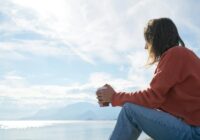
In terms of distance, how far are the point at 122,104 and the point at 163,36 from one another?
97 centimetres

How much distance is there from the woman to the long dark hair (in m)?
0.18

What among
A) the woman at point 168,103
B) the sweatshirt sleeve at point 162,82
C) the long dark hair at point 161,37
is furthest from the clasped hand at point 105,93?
the long dark hair at point 161,37

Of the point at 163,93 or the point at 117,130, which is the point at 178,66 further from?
the point at 117,130

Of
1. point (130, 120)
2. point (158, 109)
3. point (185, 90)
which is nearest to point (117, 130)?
point (130, 120)

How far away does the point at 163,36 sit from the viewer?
16.7 feet

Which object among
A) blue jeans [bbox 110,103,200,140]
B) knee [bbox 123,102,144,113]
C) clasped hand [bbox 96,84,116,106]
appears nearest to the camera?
blue jeans [bbox 110,103,200,140]

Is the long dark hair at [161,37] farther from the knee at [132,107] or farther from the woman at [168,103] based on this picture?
the knee at [132,107]

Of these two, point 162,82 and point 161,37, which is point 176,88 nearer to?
point 162,82

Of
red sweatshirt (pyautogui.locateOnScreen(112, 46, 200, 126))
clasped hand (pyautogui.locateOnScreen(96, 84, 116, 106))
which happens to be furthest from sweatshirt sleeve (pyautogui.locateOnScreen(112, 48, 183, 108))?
clasped hand (pyautogui.locateOnScreen(96, 84, 116, 106))

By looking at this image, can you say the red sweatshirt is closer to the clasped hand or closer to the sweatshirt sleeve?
the sweatshirt sleeve

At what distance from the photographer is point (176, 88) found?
484 centimetres

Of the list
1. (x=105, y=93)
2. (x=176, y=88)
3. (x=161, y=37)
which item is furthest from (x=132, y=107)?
(x=161, y=37)

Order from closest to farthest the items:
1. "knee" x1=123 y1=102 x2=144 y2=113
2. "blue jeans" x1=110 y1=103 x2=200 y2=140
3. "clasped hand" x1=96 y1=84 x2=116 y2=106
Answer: "blue jeans" x1=110 y1=103 x2=200 y2=140
"knee" x1=123 y1=102 x2=144 y2=113
"clasped hand" x1=96 y1=84 x2=116 y2=106

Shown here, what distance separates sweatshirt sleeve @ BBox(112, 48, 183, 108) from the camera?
4.77 m
